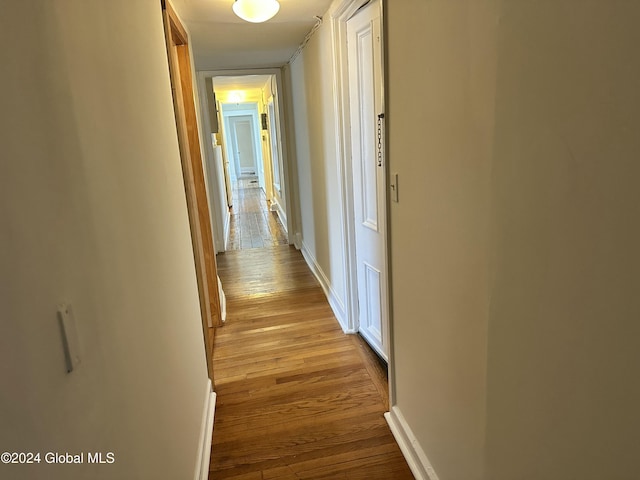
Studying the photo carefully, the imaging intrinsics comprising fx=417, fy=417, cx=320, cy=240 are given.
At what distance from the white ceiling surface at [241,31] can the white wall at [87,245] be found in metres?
1.07

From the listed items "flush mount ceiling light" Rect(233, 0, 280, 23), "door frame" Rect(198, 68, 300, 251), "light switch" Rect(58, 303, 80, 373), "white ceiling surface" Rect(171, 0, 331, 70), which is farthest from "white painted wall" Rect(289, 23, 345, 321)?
"light switch" Rect(58, 303, 80, 373)

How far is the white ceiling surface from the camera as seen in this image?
93.3 inches

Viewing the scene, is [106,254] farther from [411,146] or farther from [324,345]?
[324,345]

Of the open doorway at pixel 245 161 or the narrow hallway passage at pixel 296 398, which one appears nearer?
the narrow hallway passage at pixel 296 398

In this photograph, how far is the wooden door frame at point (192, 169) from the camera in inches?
82.7

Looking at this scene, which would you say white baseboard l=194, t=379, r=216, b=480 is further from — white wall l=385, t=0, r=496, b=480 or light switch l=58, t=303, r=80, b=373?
light switch l=58, t=303, r=80, b=373

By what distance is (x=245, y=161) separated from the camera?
575 inches

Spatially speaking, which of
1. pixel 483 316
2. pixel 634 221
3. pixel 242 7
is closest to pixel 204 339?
pixel 483 316

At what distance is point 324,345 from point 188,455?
133 cm

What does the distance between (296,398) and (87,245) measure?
1710mm

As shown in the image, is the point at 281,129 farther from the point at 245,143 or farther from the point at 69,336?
the point at 245,143

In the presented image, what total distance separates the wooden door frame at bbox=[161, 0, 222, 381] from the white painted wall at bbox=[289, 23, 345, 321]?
34.9 inches

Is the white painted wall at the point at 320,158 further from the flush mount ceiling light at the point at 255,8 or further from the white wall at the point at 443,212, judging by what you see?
the white wall at the point at 443,212

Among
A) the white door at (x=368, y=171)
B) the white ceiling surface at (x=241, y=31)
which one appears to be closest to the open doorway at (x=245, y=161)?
the white ceiling surface at (x=241, y=31)
